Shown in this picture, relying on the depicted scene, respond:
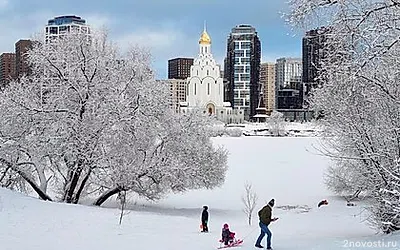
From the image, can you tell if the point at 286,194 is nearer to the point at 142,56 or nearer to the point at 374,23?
the point at 142,56

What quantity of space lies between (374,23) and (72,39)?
19.6m

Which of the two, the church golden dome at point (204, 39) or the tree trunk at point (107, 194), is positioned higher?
the church golden dome at point (204, 39)

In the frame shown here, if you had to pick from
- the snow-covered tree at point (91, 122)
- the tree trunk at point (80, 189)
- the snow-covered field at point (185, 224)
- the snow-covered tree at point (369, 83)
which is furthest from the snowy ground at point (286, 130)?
the snow-covered tree at point (369, 83)

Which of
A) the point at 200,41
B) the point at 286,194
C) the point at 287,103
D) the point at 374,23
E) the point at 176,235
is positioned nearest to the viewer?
the point at 374,23

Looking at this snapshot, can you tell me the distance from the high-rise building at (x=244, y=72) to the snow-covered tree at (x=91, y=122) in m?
152

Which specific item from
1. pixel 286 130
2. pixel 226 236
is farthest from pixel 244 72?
pixel 226 236

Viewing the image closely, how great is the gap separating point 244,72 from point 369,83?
187m

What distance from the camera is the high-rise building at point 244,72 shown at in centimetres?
18725

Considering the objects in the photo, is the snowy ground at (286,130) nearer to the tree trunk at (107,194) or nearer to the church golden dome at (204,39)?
the church golden dome at (204,39)

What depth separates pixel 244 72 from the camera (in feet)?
653

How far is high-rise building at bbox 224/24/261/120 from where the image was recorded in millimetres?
187250

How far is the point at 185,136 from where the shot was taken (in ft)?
99.5

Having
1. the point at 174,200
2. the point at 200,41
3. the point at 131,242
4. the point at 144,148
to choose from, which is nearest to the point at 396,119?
the point at 131,242

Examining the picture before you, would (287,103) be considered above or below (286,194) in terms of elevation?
above
